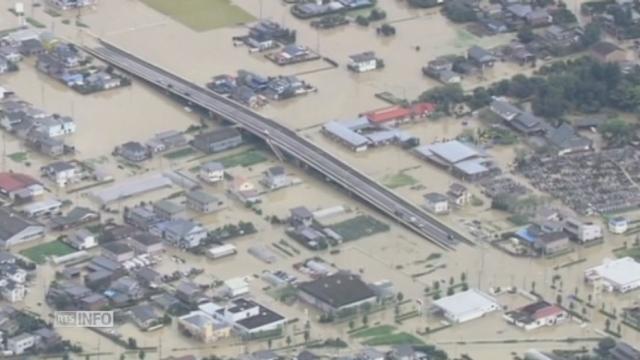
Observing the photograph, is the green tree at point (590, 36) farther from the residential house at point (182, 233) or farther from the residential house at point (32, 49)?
the residential house at point (182, 233)

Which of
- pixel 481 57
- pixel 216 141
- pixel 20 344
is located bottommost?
pixel 20 344

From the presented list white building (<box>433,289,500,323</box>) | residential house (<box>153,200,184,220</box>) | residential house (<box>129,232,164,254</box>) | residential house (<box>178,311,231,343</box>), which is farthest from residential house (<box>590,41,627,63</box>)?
residential house (<box>178,311,231,343</box>)

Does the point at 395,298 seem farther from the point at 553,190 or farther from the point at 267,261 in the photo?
the point at 553,190

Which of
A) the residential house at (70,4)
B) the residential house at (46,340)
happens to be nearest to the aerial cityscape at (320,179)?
the residential house at (46,340)

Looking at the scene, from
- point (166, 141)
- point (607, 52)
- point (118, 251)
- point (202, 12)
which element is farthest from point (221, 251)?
point (202, 12)

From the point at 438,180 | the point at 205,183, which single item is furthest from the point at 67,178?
the point at 438,180

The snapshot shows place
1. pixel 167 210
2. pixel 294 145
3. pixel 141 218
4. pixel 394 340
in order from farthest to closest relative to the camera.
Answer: pixel 294 145 < pixel 167 210 < pixel 141 218 < pixel 394 340

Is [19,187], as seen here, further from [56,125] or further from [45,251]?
[56,125]

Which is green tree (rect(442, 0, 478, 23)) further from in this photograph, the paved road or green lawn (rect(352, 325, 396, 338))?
green lawn (rect(352, 325, 396, 338))
